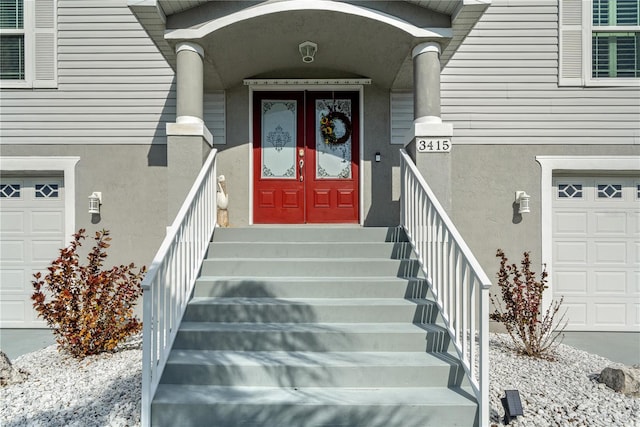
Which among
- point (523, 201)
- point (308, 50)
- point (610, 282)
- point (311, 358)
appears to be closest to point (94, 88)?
point (308, 50)

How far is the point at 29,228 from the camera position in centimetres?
591

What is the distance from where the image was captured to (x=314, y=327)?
133 inches

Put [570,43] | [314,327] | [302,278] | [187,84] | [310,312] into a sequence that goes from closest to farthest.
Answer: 1. [314,327]
2. [310,312]
3. [302,278]
4. [187,84]
5. [570,43]

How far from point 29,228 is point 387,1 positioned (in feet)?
17.3

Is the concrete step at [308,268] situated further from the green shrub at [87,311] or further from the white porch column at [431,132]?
the white porch column at [431,132]

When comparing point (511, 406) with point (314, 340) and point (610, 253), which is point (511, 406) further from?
point (610, 253)

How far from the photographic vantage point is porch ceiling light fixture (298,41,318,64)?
473cm

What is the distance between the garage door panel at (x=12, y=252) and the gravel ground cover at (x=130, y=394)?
7.79ft

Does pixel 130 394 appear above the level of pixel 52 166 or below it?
below

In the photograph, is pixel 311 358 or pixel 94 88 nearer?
pixel 311 358

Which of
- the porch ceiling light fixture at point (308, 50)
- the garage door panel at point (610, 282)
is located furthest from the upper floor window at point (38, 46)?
the garage door panel at point (610, 282)

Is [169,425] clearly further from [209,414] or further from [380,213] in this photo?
[380,213]

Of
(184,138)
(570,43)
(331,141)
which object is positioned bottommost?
(184,138)

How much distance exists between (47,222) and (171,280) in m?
3.74
